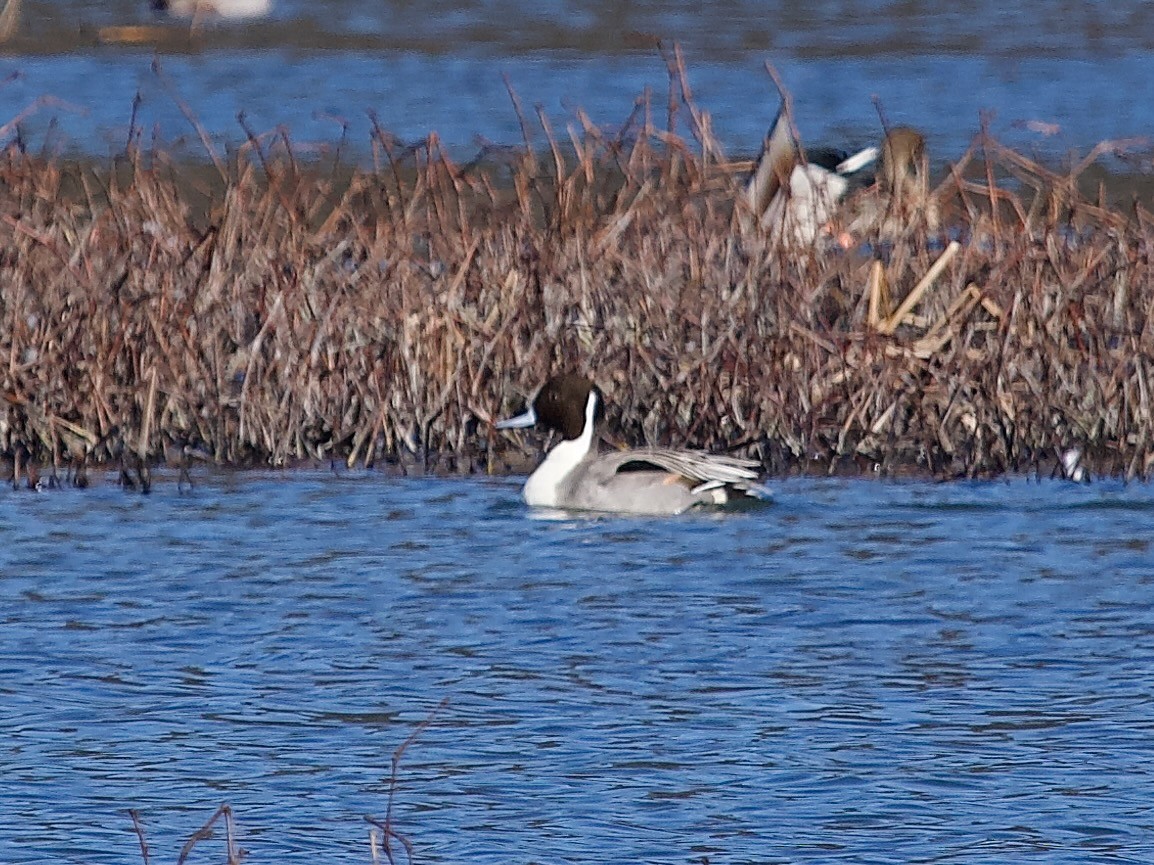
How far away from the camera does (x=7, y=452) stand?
923 centimetres

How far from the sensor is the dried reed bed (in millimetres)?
9102

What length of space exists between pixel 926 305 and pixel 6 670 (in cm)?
422

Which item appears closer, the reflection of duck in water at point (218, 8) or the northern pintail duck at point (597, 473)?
the northern pintail duck at point (597, 473)

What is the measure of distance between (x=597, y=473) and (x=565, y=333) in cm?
74

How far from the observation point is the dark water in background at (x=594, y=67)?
67.4ft

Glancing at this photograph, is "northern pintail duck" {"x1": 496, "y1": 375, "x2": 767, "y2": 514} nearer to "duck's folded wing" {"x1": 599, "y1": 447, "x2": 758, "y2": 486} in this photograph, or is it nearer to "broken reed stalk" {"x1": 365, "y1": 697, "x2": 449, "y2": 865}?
"duck's folded wing" {"x1": 599, "y1": 447, "x2": 758, "y2": 486}

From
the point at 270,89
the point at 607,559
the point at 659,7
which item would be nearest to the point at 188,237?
the point at 607,559

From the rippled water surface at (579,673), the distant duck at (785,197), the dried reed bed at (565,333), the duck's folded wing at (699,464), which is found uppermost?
the distant duck at (785,197)

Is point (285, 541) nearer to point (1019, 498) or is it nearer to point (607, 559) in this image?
point (607, 559)

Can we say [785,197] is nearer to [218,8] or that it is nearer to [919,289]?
[919,289]

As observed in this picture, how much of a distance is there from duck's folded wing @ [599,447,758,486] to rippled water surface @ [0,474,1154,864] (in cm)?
19

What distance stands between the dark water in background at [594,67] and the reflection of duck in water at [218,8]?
23cm

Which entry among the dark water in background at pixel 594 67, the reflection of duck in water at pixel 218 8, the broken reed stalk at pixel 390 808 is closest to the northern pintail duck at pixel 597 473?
the broken reed stalk at pixel 390 808

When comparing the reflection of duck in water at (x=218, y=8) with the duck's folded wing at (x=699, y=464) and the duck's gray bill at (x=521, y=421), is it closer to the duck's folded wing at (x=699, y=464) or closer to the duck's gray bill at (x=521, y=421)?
the duck's gray bill at (x=521, y=421)
